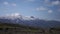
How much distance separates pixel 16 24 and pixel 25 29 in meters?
0.27

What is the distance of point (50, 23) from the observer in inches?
109

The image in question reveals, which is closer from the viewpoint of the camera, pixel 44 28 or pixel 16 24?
pixel 44 28

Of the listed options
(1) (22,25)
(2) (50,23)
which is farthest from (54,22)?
(1) (22,25)

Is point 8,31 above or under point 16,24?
under

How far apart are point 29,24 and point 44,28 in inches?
15.4

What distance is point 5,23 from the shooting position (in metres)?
2.83

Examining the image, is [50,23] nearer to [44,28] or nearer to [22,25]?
[44,28]

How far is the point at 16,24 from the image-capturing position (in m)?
2.81

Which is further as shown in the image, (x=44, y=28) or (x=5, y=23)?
(x=5, y=23)

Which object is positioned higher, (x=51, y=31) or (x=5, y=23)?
(x=5, y=23)

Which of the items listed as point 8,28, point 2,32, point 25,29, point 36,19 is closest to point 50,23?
point 36,19

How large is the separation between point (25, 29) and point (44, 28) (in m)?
0.49

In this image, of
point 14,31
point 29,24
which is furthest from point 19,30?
point 29,24

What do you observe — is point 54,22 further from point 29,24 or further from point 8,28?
point 8,28
